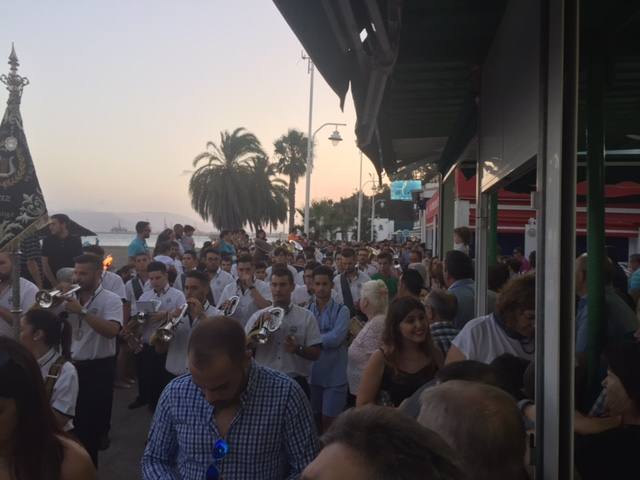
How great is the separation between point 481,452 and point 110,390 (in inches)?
175

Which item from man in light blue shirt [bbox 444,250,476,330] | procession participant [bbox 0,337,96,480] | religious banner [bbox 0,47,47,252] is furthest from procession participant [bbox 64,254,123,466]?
man in light blue shirt [bbox 444,250,476,330]

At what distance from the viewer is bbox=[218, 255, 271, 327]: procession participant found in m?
6.33

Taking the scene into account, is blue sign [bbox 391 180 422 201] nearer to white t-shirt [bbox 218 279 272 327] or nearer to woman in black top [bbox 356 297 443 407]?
white t-shirt [bbox 218 279 272 327]

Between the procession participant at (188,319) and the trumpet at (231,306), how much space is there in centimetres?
11

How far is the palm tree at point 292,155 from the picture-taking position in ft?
159

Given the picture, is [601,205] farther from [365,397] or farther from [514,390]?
[365,397]

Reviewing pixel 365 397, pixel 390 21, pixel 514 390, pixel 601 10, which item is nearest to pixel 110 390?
pixel 365 397

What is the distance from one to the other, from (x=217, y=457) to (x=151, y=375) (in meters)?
4.83

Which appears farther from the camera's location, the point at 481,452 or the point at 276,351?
the point at 276,351

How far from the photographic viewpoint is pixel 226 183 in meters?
35.9

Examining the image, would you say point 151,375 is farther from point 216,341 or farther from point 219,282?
point 216,341

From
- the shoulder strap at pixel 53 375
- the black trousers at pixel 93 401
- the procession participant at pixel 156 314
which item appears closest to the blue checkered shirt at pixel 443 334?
the shoulder strap at pixel 53 375

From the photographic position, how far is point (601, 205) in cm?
241

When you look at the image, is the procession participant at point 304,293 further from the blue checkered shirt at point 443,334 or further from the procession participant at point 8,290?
the blue checkered shirt at point 443,334
